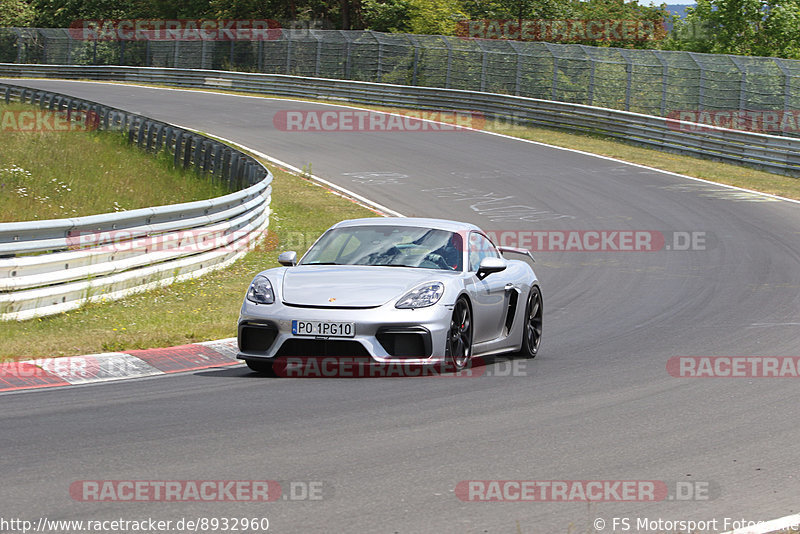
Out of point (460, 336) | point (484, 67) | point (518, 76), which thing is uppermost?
point (484, 67)

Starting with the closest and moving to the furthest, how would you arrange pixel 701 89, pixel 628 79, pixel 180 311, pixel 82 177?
pixel 180 311, pixel 82 177, pixel 701 89, pixel 628 79

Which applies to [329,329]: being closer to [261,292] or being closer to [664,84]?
[261,292]

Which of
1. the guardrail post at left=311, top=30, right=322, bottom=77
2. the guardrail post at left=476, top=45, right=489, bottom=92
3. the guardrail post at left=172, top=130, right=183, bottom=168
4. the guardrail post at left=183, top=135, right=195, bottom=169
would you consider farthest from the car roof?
the guardrail post at left=311, top=30, right=322, bottom=77

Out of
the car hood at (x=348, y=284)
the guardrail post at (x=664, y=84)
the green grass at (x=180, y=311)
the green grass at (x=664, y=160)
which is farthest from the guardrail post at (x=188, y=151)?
the car hood at (x=348, y=284)

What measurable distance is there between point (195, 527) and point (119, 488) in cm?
71

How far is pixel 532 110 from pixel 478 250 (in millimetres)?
28227

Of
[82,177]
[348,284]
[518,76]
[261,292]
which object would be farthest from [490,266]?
[518,76]

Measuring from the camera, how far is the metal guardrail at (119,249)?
11453 mm

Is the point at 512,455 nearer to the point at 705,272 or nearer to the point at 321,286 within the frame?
the point at 321,286

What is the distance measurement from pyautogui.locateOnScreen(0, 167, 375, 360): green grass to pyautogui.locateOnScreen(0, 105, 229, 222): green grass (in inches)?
161

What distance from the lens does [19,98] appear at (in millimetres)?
38969

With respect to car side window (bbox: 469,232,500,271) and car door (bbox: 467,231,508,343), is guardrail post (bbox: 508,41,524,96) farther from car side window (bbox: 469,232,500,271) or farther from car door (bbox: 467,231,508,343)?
car door (bbox: 467,231,508,343)

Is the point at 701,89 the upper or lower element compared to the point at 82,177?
upper

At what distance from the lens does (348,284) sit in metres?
9.05
